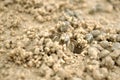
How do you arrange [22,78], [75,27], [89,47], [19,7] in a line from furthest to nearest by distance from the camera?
[19,7]
[75,27]
[89,47]
[22,78]

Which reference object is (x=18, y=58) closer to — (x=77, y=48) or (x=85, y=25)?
(x=77, y=48)

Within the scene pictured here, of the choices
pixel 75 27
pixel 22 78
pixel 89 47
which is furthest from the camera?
pixel 75 27

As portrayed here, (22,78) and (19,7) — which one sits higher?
(19,7)

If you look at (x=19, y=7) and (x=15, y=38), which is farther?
(x=19, y=7)

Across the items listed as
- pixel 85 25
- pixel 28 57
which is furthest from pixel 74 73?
pixel 85 25

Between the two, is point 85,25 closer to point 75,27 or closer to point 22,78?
point 75,27

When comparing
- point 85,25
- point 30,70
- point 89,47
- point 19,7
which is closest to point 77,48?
point 89,47
